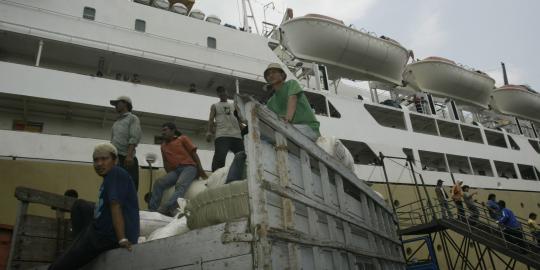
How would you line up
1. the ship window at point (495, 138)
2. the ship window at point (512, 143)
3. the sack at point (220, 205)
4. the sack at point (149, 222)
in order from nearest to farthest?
1. the sack at point (220, 205)
2. the sack at point (149, 222)
3. the ship window at point (495, 138)
4. the ship window at point (512, 143)

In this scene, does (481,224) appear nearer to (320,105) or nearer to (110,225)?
(320,105)

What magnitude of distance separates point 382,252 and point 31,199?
351 cm

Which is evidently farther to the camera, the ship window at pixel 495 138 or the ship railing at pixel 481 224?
the ship window at pixel 495 138

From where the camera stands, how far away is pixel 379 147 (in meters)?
12.7

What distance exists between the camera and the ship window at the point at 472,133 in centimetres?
1734

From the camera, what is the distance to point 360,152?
13414 millimetres

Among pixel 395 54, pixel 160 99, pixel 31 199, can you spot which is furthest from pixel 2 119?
pixel 395 54

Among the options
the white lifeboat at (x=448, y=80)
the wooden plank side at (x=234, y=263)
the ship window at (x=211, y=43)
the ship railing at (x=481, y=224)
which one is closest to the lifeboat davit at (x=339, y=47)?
the white lifeboat at (x=448, y=80)

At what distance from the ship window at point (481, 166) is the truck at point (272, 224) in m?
15.2

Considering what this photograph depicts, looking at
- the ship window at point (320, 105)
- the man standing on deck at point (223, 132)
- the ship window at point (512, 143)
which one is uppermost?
the ship window at point (512, 143)

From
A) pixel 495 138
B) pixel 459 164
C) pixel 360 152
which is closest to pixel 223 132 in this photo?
pixel 360 152

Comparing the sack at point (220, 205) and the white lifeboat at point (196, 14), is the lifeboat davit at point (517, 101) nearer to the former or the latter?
the white lifeboat at point (196, 14)

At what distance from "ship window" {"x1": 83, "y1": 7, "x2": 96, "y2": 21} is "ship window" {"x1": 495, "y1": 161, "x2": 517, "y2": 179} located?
1646cm

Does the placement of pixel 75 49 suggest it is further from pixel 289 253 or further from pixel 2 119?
pixel 289 253
